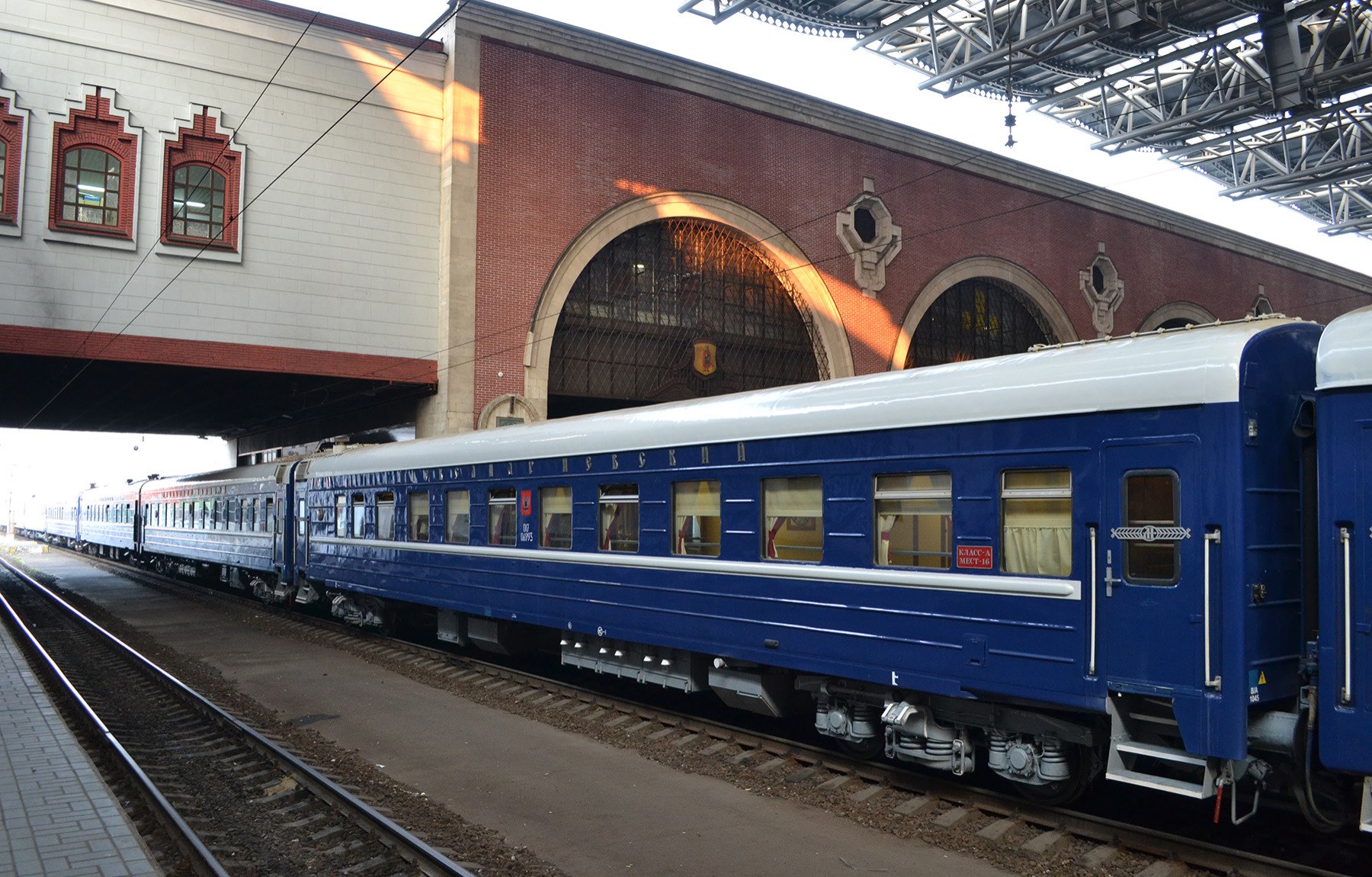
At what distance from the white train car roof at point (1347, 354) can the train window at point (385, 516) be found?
43.8ft

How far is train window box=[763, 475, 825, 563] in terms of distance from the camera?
8875mm

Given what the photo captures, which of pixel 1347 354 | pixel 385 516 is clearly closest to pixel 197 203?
pixel 385 516

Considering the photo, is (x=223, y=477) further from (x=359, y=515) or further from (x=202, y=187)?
(x=359, y=515)

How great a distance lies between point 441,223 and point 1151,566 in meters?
22.4

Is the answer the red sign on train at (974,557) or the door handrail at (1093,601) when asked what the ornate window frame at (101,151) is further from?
the door handrail at (1093,601)

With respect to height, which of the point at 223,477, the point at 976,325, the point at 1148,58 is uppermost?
the point at 1148,58

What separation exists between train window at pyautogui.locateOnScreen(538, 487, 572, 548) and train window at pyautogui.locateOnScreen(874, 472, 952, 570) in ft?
15.7

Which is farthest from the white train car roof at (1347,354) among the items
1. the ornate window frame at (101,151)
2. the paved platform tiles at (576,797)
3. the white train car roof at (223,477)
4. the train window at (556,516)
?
the ornate window frame at (101,151)

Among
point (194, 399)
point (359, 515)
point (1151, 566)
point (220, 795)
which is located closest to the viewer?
point (1151, 566)

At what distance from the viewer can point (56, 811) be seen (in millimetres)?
7801

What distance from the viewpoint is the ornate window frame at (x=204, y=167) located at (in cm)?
2306

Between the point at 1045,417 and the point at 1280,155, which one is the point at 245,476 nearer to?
the point at 1045,417

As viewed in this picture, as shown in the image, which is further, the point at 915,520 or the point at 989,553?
the point at 915,520

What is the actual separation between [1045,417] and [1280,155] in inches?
1460
